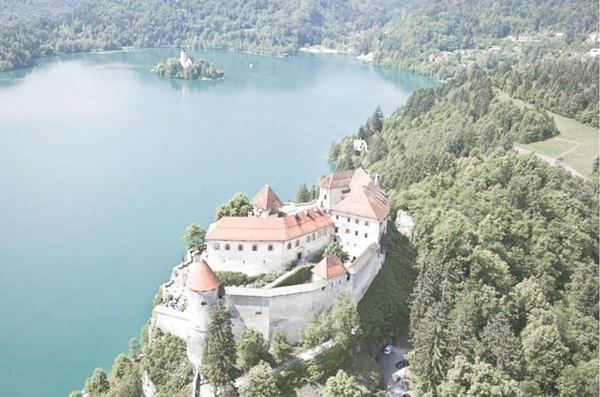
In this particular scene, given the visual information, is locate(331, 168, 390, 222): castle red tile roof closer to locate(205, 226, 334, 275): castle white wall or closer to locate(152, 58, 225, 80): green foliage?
locate(205, 226, 334, 275): castle white wall

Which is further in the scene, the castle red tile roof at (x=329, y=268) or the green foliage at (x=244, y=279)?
the green foliage at (x=244, y=279)

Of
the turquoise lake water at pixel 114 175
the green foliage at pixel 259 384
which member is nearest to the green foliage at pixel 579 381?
the green foliage at pixel 259 384

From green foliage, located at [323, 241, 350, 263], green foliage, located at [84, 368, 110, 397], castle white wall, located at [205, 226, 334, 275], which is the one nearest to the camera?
castle white wall, located at [205, 226, 334, 275]

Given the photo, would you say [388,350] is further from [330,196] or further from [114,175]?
[114,175]

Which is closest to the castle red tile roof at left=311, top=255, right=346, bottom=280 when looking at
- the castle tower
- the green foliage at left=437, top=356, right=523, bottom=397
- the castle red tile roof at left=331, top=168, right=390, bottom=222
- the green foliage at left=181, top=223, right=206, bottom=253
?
the castle red tile roof at left=331, top=168, right=390, bottom=222

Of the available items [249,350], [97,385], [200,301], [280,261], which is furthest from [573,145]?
[97,385]

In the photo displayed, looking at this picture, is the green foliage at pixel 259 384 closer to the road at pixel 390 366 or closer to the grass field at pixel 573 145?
the road at pixel 390 366

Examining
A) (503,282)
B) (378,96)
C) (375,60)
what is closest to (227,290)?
(503,282)

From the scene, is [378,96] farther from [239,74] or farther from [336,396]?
[336,396]
